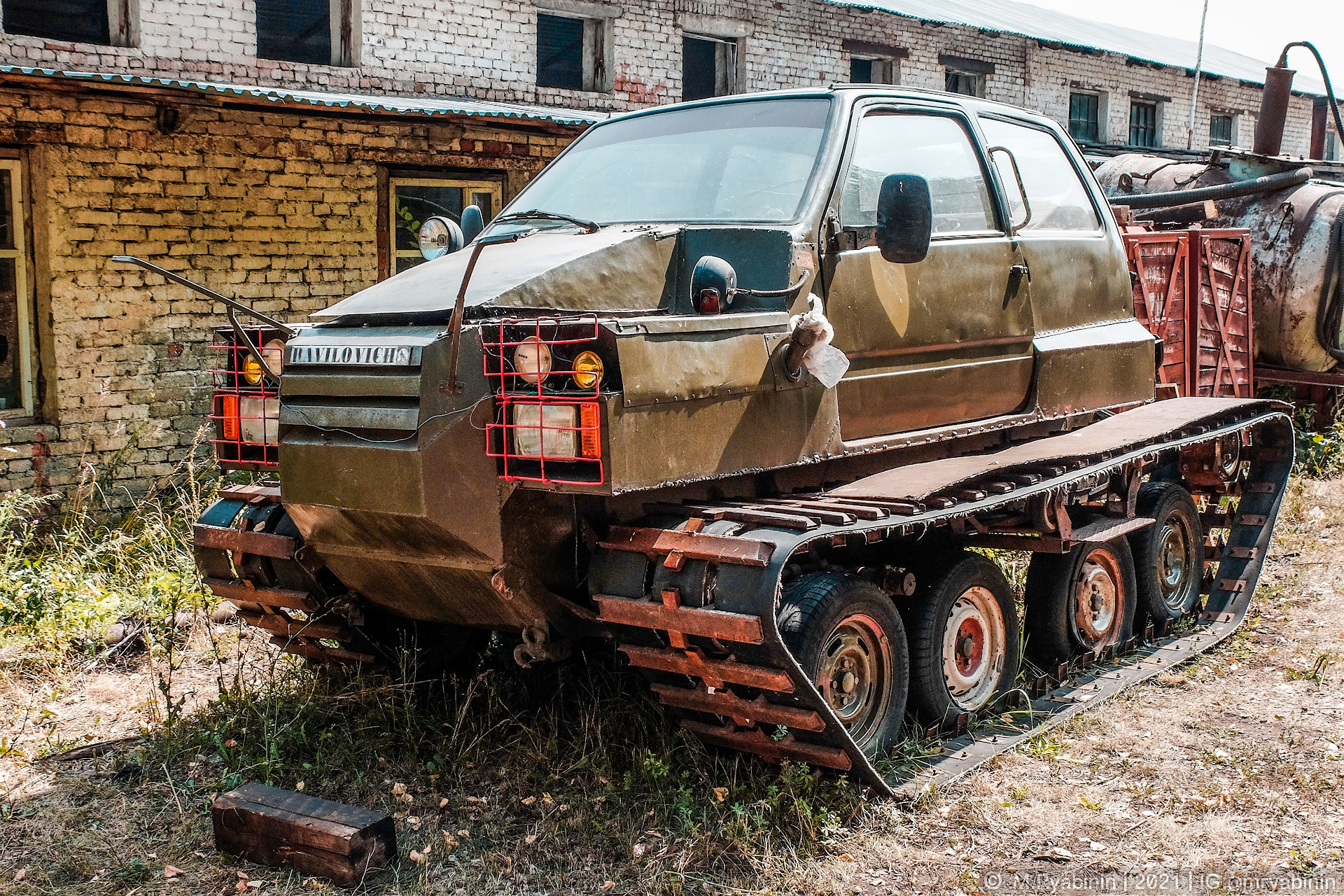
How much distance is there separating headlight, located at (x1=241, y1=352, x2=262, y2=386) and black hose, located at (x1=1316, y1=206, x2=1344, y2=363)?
369 inches

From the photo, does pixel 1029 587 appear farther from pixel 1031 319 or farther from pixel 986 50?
pixel 986 50

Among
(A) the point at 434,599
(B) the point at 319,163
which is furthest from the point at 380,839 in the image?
(B) the point at 319,163

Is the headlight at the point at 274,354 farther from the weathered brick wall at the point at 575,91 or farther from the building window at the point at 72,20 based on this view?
the building window at the point at 72,20

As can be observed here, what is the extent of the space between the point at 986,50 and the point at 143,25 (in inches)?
420

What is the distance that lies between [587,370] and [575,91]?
940cm

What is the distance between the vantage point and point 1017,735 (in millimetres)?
5043

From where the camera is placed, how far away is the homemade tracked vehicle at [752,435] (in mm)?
3859

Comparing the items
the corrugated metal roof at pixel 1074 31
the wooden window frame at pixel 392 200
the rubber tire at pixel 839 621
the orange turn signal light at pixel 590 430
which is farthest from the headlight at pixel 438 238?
the corrugated metal roof at pixel 1074 31

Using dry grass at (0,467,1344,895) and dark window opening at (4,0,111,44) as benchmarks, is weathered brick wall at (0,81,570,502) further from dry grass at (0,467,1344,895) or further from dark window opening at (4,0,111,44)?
dry grass at (0,467,1344,895)

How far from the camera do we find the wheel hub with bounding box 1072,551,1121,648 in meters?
6.02

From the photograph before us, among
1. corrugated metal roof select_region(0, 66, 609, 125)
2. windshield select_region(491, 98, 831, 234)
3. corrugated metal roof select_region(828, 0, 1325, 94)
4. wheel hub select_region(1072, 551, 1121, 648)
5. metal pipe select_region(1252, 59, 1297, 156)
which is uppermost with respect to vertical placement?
corrugated metal roof select_region(828, 0, 1325, 94)

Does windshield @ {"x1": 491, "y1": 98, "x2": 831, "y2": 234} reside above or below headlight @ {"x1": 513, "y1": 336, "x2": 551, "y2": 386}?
above

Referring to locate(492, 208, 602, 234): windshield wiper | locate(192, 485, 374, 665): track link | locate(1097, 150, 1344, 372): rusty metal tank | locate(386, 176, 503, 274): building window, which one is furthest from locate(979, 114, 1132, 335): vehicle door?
locate(386, 176, 503, 274): building window

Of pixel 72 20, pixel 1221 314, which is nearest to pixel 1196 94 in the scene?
pixel 1221 314
